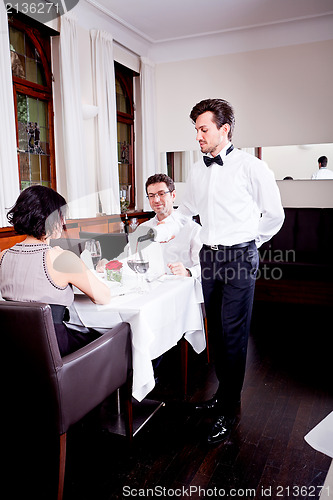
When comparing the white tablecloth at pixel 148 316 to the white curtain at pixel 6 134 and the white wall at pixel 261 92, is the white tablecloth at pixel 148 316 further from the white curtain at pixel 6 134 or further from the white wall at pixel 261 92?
the white wall at pixel 261 92

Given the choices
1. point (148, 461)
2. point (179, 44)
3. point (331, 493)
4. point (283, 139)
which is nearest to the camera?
point (331, 493)

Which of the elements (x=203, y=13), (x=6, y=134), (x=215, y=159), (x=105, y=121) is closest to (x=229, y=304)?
(x=215, y=159)

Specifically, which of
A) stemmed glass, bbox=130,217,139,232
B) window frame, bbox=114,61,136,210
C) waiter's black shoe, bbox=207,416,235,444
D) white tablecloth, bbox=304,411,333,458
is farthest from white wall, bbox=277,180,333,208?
white tablecloth, bbox=304,411,333,458

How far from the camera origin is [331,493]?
0.71 meters

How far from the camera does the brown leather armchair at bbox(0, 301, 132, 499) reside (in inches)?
62.1

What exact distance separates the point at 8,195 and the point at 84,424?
234 centimetres

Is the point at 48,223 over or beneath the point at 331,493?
over

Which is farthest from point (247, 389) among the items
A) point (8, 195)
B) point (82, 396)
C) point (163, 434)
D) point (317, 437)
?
point (8, 195)

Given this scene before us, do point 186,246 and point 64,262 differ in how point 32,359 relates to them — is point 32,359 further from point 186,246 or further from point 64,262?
point 186,246

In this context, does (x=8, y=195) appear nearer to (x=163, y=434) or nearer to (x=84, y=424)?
(x=84, y=424)

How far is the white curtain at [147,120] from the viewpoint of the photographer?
6301 mm

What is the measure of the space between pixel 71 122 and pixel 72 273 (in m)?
3.32

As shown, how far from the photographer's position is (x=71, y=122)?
4.71 meters

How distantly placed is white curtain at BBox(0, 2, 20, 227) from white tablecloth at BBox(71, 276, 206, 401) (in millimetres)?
2072
